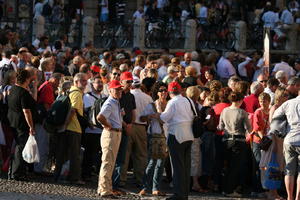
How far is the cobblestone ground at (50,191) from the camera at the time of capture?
1505 centimetres

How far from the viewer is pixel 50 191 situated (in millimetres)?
15648

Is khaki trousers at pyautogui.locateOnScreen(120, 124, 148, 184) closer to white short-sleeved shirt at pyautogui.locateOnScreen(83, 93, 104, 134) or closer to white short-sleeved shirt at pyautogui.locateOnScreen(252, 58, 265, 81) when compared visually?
white short-sleeved shirt at pyautogui.locateOnScreen(83, 93, 104, 134)

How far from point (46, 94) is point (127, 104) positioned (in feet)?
5.44

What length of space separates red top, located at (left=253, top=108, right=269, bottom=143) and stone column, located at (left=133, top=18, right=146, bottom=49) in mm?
18102

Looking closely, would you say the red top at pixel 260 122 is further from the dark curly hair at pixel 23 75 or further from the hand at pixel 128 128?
the dark curly hair at pixel 23 75

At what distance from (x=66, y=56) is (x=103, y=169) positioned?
8.53 meters

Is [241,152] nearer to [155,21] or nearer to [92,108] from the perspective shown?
Answer: [92,108]

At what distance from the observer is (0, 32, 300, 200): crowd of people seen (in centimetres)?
1513

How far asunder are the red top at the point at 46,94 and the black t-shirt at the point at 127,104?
1.52 metres

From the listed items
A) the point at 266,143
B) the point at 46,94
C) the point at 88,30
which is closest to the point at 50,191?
the point at 46,94

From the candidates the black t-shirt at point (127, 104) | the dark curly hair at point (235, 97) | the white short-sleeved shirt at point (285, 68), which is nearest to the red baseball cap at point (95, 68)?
the black t-shirt at point (127, 104)

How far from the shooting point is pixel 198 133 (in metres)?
15.0

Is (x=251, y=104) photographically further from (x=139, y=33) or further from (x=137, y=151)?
(x=139, y=33)

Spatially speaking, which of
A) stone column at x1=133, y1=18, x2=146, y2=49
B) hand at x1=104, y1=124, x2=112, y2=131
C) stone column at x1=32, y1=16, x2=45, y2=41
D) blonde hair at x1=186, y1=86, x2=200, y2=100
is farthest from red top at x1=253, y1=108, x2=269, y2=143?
stone column at x1=133, y1=18, x2=146, y2=49
